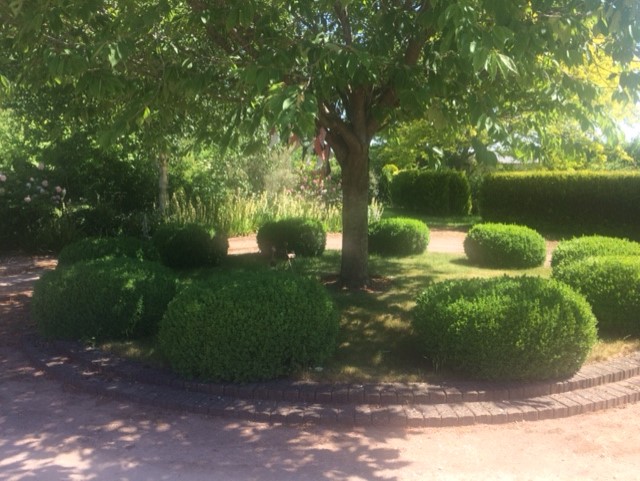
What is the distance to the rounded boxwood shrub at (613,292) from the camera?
6418mm

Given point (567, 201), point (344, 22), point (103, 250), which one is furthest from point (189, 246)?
point (567, 201)

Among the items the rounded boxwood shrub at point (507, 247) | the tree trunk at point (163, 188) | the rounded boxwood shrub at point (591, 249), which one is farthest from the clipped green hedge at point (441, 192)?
the rounded boxwood shrub at point (591, 249)

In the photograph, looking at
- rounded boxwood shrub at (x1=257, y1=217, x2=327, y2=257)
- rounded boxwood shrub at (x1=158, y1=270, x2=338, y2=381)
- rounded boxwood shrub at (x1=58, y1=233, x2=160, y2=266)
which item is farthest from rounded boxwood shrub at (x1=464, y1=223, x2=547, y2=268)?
rounded boxwood shrub at (x1=158, y1=270, x2=338, y2=381)

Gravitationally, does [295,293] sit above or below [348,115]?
below

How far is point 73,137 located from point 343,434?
425 inches

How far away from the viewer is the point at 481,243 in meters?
10.4

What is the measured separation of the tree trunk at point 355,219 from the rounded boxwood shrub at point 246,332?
2837 millimetres

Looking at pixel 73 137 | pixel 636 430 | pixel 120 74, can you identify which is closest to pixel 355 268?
pixel 120 74

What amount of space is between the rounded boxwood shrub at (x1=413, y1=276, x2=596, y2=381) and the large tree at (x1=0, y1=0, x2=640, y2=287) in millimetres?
1408

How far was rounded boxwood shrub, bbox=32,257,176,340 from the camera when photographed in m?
6.50

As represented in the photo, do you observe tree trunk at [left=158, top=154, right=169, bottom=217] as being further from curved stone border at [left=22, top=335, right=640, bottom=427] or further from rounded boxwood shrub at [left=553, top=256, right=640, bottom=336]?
rounded boxwood shrub at [left=553, top=256, right=640, bottom=336]

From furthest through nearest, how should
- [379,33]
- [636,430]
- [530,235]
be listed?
1. [530,235]
2. [379,33]
3. [636,430]

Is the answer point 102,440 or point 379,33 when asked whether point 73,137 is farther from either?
point 102,440

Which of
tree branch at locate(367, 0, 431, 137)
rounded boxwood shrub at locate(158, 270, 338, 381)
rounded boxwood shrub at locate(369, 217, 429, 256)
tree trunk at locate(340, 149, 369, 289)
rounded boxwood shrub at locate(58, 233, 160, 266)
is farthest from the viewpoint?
rounded boxwood shrub at locate(369, 217, 429, 256)
